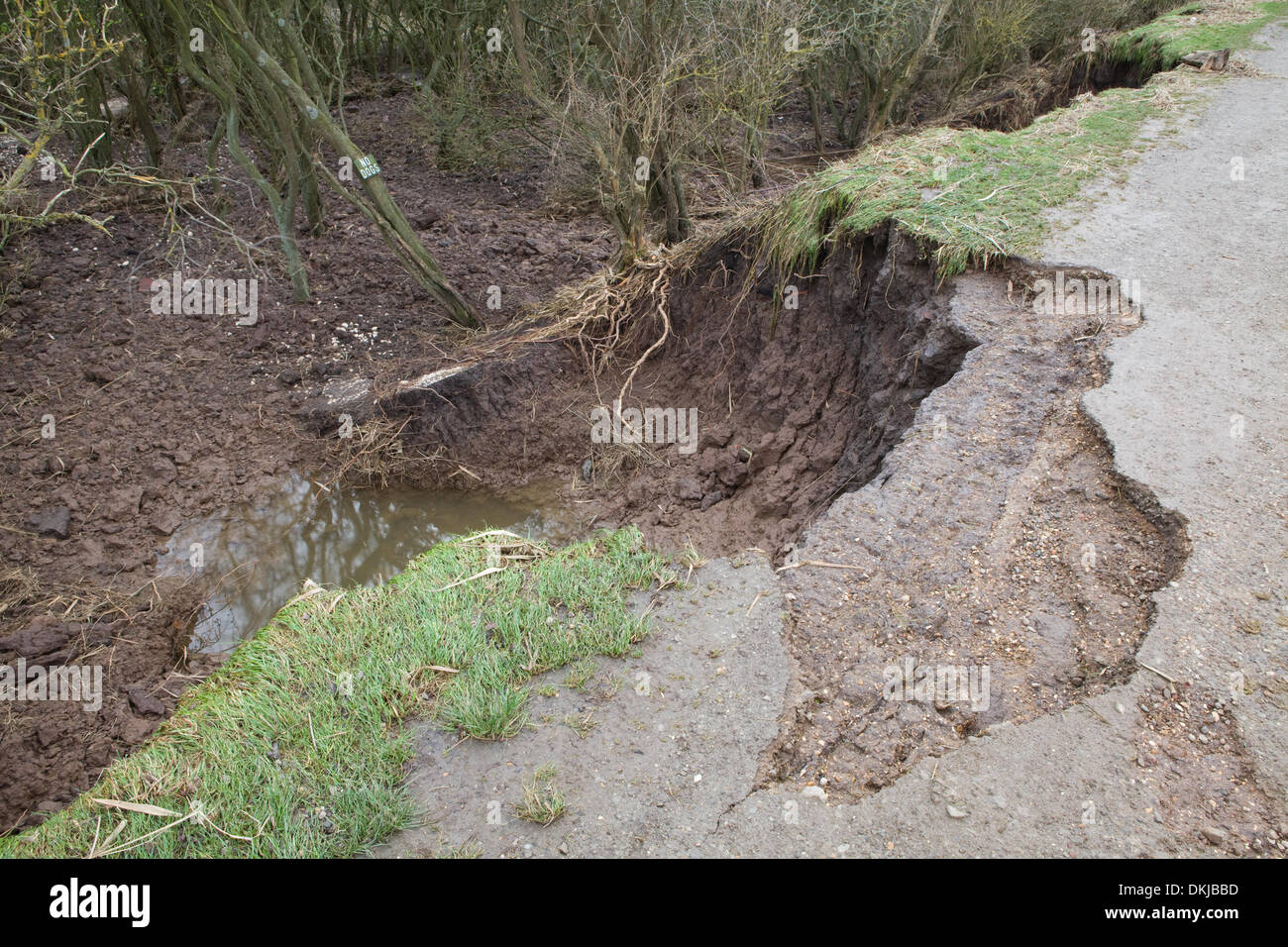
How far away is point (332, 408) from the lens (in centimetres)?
660

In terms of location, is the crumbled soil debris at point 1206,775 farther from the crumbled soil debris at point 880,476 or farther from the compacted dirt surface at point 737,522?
the crumbled soil debris at point 880,476

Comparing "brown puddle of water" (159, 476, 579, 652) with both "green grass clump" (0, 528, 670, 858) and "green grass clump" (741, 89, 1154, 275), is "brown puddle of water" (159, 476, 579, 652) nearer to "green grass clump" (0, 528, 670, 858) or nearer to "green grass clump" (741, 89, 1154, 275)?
"green grass clump" (0, 528, 670, 858)

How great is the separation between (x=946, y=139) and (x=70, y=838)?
7164 mm

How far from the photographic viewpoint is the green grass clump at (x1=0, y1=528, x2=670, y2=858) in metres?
3.11

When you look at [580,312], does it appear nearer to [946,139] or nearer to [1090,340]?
[946,139]

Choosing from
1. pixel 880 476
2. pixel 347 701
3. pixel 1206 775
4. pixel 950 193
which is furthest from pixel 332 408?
pixel 1206 775

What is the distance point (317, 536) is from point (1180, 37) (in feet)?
36.9

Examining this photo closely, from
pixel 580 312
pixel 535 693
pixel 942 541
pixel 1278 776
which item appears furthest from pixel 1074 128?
pixel 535 693

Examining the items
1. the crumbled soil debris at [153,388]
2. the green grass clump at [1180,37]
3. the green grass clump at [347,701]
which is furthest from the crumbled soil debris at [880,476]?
the green grass clump at [1180,37]

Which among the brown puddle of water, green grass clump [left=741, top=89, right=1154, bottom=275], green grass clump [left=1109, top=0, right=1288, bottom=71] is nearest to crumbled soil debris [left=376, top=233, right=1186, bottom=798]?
green grass clump [left=741, top=89, right=1154, bottom=275]

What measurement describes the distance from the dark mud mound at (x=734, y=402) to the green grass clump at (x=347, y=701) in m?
0.94

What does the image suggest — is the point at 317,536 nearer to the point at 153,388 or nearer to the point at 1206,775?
the point at 153,388

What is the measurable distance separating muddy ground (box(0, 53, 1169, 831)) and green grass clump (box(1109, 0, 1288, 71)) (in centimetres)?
670

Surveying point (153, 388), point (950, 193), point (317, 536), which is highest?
point (950, 193)
